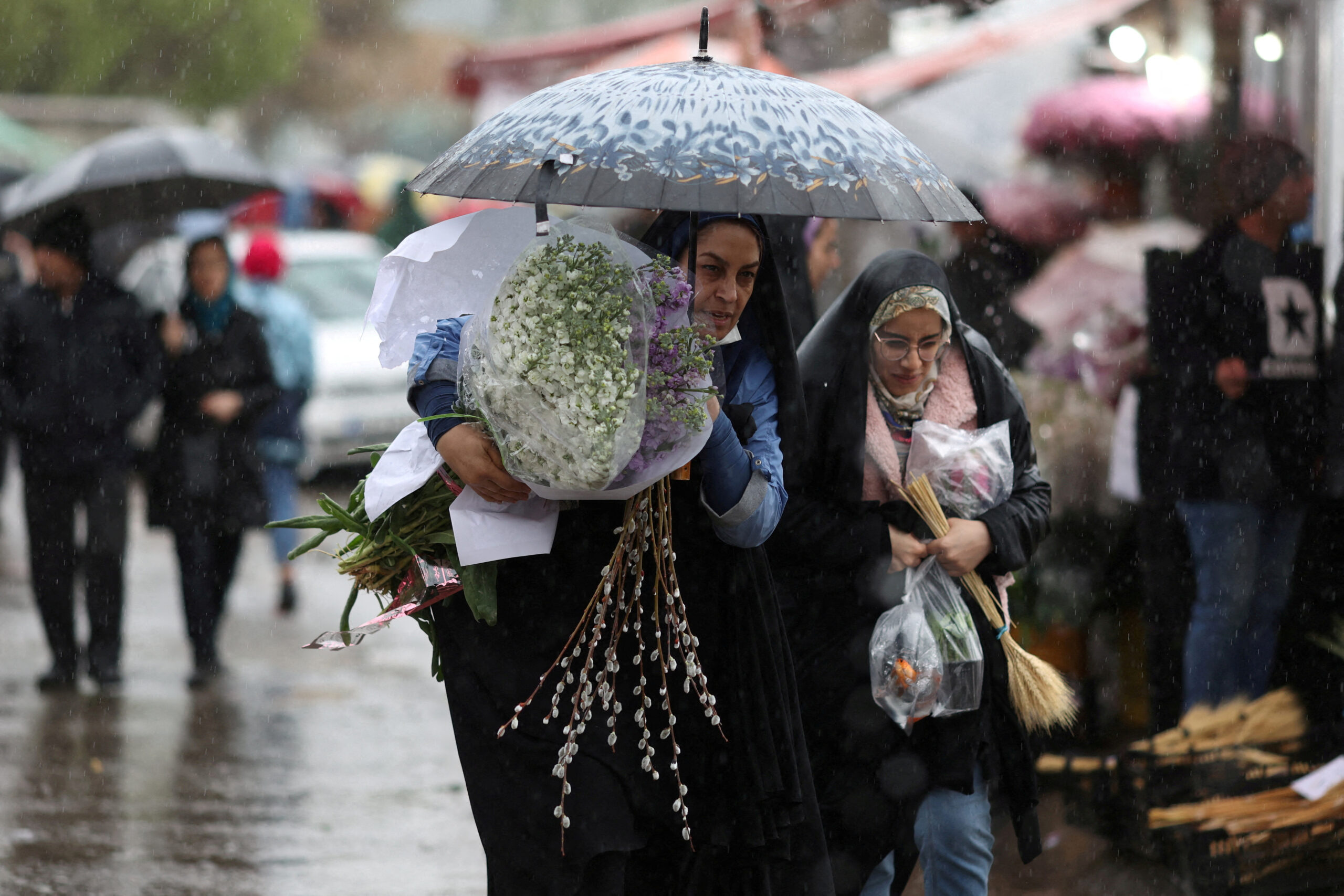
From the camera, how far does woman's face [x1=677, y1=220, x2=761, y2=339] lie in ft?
9.77

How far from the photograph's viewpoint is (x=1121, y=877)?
15.1ft

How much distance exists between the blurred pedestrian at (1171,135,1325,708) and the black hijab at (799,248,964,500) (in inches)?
90.0

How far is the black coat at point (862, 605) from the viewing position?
348cm

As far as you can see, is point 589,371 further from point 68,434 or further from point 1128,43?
point 1128,43

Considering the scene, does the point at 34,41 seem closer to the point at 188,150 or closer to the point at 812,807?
the point at 188,150

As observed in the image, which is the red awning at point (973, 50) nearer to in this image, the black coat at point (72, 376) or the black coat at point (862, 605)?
the black coat at point (72, 376)

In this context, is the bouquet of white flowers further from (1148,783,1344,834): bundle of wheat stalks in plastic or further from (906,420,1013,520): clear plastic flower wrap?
(1148,783,1344,834): bundle of wheat stalks in plastic

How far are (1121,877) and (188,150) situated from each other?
5.85 m

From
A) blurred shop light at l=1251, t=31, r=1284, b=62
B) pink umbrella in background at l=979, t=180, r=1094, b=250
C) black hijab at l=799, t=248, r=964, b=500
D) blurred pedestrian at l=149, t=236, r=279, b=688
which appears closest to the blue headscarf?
blurred pedestrian at l=149, t=236, r=279, b=688

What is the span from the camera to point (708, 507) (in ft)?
9.55

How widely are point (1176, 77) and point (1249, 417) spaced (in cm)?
370

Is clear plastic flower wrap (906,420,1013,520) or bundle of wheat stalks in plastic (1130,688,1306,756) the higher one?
clear plastic flower wrap (906,420,1013,520)

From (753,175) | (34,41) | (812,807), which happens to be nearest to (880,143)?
(753,175)

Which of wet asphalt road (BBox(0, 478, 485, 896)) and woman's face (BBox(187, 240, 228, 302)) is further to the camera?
woman's face (BBox(187, 240, 228, 302))
